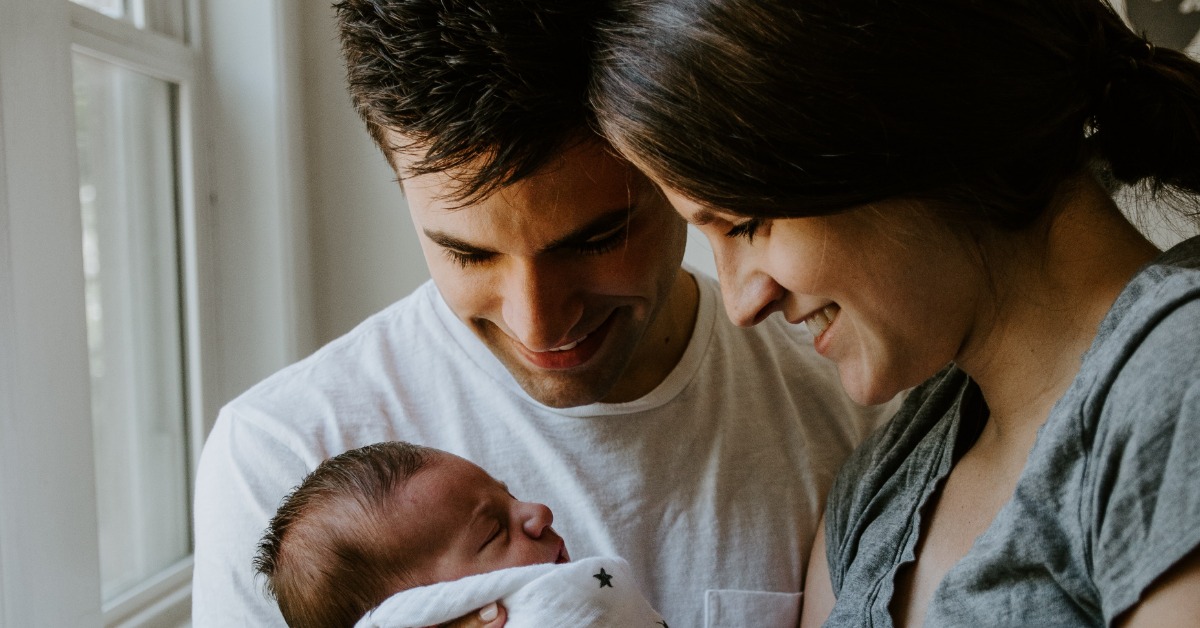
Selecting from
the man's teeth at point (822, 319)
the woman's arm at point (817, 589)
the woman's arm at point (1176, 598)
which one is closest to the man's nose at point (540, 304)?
the man's teeth at point (822, 319)

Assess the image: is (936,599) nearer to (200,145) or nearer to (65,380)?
(65,380)

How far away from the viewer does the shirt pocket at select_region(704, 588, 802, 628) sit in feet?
4.54

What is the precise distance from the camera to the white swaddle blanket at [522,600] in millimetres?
1104

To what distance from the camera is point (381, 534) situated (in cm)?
117

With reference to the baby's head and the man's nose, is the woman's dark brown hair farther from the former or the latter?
the baby's head

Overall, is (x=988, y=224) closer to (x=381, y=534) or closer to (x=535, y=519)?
(x=535, y=519)

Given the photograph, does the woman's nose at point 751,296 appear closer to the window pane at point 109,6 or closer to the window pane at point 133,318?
the window pane at point 133,318

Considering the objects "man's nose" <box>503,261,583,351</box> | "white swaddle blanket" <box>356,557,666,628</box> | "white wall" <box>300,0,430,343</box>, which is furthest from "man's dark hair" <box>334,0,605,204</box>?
"white wall" <box>300,0,430,343</box>

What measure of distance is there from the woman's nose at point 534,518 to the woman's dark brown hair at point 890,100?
0.51 meters

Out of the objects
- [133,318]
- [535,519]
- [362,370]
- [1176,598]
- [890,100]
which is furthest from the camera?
[133,318]

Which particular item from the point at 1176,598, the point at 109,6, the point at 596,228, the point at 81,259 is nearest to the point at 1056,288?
the point at 1176,598

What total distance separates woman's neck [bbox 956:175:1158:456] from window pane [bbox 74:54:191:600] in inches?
60.0

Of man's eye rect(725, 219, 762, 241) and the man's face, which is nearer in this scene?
man's eye rect(725, 219, 762, 241)

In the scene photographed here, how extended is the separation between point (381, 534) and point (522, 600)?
0.19m
